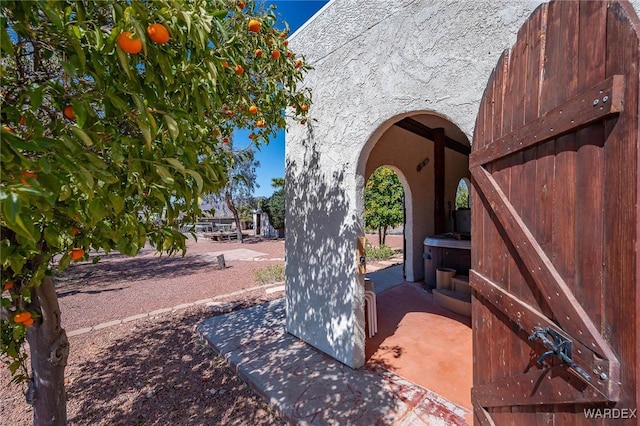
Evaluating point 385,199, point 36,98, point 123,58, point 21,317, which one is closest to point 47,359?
point 21,317

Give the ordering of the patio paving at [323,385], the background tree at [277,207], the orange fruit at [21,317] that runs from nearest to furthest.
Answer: the orange fruit at [21,317], the patio paving at [323,385], the background tree at [277,207]

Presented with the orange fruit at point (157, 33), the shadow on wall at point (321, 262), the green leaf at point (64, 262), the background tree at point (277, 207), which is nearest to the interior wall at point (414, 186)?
the shadow on wall at point (321, 262)

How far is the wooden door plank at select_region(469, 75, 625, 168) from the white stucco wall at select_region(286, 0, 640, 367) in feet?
2.29

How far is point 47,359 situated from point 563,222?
345cm

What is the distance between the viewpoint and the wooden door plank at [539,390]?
3.85 ft

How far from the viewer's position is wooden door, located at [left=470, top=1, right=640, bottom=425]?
3.28ft

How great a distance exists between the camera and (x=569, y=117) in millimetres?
1207

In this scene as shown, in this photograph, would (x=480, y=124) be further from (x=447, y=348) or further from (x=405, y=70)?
(x=447, y=348)

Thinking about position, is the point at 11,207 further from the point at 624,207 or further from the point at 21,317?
the point at 624,207

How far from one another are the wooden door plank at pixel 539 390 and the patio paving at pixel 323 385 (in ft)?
3.11

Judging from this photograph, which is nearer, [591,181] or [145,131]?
[145,131]

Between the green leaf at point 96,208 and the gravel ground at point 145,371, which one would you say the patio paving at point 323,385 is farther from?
the green leaf at point 96,208

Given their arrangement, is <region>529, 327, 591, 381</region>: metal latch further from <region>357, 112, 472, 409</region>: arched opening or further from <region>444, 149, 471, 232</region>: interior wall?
<region>444, 149, 471, 232</region>: interior wall

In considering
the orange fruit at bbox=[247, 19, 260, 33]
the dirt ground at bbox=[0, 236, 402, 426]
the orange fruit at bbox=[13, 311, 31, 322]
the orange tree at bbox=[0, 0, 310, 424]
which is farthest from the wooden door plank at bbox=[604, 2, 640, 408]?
the orange fruit at bbox=[13, 311, 31, 322]
